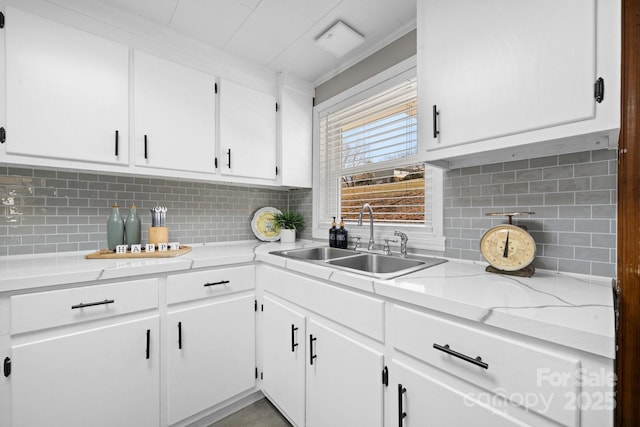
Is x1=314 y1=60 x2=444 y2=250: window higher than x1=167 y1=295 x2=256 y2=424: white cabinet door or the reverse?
higher

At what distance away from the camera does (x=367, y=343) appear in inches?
45.3

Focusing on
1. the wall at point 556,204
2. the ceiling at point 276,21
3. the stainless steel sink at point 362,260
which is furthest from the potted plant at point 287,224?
the wall at point 556,204

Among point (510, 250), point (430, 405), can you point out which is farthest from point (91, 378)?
point (510, 250)

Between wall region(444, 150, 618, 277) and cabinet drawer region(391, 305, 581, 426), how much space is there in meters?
0.69

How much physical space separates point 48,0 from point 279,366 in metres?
2.32

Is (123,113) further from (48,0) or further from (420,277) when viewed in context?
(420,277)

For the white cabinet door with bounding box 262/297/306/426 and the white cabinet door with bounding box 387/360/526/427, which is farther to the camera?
the white cabinet door with bounding box 262/297/306/426

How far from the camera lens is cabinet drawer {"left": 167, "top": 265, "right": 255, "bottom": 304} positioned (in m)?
1.51

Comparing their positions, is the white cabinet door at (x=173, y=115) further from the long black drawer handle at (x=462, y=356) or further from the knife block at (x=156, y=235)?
the long black drawer handle at (x=462, y=356)

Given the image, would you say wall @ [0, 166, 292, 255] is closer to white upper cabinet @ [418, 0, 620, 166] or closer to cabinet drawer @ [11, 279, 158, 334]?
cabinet drawer @ [11, 279, 158, 334]

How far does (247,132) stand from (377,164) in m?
1.02

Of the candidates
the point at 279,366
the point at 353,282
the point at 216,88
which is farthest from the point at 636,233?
the point at 216,88

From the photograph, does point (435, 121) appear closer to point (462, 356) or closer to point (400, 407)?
point (462, 356)

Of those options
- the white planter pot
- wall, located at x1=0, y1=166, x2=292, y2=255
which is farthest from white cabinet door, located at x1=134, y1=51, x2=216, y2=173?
the white planter pot
